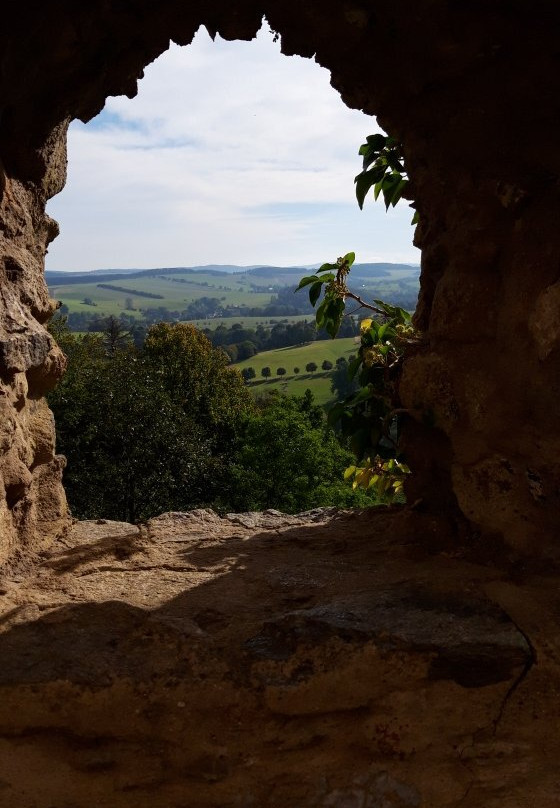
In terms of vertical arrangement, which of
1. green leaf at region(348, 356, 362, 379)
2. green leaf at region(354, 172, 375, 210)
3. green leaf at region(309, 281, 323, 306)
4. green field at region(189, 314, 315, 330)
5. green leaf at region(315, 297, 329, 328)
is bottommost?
green leaf at region(348, 356, 362, 379)

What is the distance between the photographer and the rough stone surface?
2.95 meters

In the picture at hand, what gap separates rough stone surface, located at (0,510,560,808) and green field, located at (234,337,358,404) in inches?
2050

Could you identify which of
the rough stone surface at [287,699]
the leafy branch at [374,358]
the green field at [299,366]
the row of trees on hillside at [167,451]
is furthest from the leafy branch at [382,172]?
the green field at [299,366]

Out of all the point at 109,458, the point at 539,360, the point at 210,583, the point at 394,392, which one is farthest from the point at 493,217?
the point at 109,458

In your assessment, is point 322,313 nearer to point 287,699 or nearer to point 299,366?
point 287,699

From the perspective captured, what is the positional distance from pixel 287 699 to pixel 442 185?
3.08m

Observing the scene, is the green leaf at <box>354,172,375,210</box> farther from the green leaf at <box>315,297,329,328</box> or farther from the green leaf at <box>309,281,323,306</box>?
the green leaf at <box>315,297,329,328</box>

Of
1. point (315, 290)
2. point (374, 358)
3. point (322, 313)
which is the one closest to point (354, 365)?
point (374, 358)

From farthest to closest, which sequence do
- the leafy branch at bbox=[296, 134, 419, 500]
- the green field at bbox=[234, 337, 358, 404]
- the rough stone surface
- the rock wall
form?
the green field at bbox=[234, 337, 358, 404]
the leafy branch at bbox=[296, 134, 419, 500]
the rock wall
the rough stone surface


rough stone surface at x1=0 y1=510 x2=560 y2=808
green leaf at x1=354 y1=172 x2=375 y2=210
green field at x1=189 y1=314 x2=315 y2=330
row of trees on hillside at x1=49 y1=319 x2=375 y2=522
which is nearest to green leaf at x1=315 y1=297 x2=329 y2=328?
green leaf at x1=354 y1=172 x2=375 y2=210

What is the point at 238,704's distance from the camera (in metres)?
A: 3.12

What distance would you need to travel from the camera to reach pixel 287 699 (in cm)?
311

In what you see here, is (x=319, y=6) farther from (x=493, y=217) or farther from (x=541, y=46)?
(x=493, y=217)

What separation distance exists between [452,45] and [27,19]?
2381 millimetres
